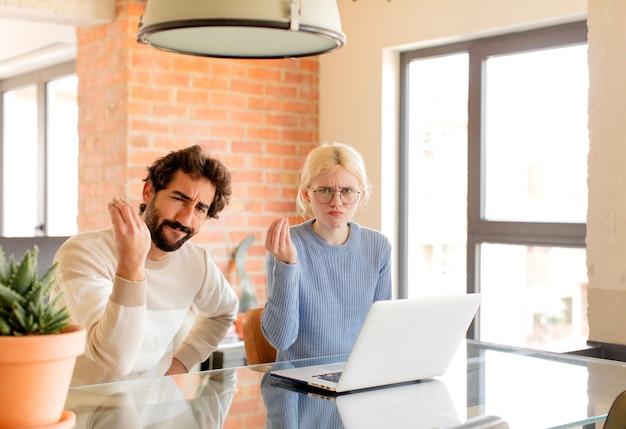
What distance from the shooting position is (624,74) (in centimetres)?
263

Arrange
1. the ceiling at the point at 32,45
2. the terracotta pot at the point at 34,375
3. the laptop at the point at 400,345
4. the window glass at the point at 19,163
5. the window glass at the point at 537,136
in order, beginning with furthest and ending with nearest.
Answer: the window glass at the point at 19,163 < the ceiling at the point at 32,45 < the window glass at the point at 537,136 < the laptop at the point at 400,345 < the terracotta pot at the point at 34,375

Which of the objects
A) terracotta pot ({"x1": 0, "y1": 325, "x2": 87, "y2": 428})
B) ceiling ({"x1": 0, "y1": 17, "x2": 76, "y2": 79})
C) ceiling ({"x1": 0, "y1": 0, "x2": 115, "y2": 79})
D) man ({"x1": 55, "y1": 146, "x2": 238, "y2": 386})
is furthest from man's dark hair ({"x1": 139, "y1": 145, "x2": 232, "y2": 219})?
ceiling ({"x1": 0, "y1": 17, "x2": 76, "y2": 79})

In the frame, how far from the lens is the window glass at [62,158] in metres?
6.40

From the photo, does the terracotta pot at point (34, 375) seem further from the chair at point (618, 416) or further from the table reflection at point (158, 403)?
the chair at point (618, 416)

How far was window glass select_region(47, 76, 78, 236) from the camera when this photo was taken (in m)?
6.40

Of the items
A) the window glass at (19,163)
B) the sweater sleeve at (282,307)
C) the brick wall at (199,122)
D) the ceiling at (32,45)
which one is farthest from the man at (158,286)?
the window glass at (19,163)

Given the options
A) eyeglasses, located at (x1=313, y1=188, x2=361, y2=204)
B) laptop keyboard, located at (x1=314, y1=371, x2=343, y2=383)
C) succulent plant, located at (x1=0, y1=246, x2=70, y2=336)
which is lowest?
laptop keyboard, located at (x1=314, y1=371, x2=343, y2=383)

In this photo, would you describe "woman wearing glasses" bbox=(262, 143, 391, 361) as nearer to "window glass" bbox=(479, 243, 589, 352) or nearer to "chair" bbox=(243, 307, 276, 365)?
"chair" bbox=(243, 307, 276, 365)

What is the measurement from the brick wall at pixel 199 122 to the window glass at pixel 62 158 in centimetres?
196

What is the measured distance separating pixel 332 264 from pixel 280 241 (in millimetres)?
473

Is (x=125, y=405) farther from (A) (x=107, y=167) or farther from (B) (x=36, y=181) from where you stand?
(B) (x=36, y=181)

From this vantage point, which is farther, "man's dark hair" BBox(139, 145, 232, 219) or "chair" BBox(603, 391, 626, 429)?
"man's dark hair" BBox(139, 145, 232, 219)

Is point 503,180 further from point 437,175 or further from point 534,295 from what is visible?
point 534,295

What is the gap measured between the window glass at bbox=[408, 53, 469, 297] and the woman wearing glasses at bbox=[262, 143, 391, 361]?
1.56m
